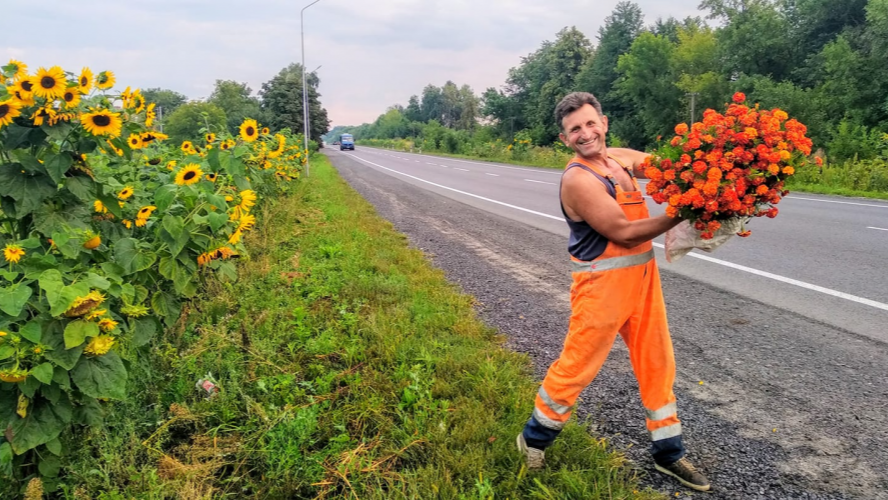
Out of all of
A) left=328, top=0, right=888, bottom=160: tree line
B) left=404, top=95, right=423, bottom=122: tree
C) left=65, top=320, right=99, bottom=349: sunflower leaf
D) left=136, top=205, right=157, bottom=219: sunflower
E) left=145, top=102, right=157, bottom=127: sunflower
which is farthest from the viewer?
left=404, top=95, right=423, bottom=122: tree

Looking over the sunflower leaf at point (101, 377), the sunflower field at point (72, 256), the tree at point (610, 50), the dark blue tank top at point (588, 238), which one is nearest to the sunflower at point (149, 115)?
the sunflower field at point (72, 256)

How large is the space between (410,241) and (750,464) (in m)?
5.78

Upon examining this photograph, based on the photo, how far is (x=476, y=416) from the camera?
2.87 metres

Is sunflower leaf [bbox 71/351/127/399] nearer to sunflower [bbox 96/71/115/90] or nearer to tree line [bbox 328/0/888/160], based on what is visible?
sunflower [bbox 96/71/115/90]

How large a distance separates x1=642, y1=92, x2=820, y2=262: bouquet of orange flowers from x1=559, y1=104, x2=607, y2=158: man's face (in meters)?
Result: 0.25

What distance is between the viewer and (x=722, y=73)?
31062 millimetres

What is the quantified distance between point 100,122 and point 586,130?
83.8 inches

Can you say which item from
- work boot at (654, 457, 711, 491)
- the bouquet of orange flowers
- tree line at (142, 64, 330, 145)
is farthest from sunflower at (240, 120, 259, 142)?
work boot at (654, 457, 711, 491)

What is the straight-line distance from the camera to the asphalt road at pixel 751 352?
2512 millimetres

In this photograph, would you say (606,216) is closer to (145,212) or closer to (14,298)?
(14,298)

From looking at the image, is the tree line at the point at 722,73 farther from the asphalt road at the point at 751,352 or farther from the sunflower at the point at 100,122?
the sunflower at the point at 100,122

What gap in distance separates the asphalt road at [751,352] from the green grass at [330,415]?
221 mm

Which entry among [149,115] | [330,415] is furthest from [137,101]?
[330,415]

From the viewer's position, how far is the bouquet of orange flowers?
6.48 ft
